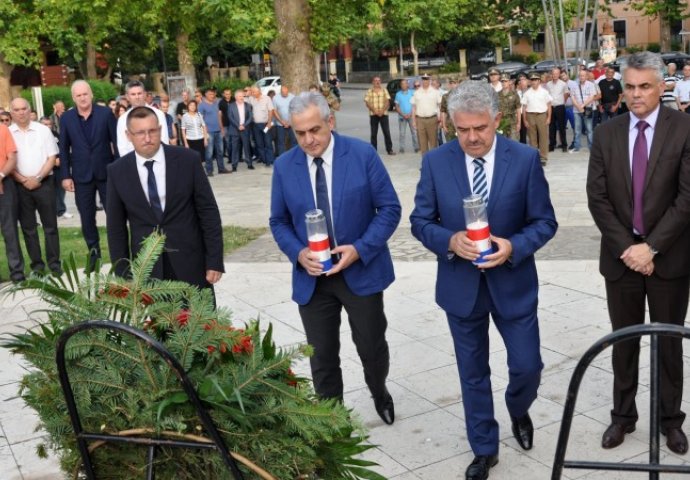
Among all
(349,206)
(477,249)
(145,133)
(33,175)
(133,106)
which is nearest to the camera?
(477,249)

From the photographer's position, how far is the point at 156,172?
6215 mm

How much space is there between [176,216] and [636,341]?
2.90 m

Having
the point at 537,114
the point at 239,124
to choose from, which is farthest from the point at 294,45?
the point at 537,114

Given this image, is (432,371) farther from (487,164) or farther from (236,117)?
(236,117)

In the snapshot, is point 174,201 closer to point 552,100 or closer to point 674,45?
point 552,100

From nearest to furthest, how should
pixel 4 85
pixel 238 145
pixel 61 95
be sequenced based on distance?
1. pixel 238 145
2. pixel 61 95
3. pixel 4 85

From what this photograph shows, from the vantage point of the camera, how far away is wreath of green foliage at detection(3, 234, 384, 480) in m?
3.07

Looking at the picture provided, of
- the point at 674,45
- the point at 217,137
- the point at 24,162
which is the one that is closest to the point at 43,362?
the point at 24,162

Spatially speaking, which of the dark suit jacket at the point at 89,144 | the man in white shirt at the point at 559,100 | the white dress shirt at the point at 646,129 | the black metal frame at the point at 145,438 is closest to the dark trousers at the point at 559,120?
the man in white shirt at the point at 559,100

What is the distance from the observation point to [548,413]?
239 inches

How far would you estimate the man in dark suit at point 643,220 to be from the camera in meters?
5.20

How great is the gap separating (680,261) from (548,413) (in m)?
1.35

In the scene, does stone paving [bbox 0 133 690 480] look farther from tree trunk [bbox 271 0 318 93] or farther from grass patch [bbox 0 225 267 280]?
tree trunk [bbox 271 0 318 93]

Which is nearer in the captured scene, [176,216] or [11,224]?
[176,216]
